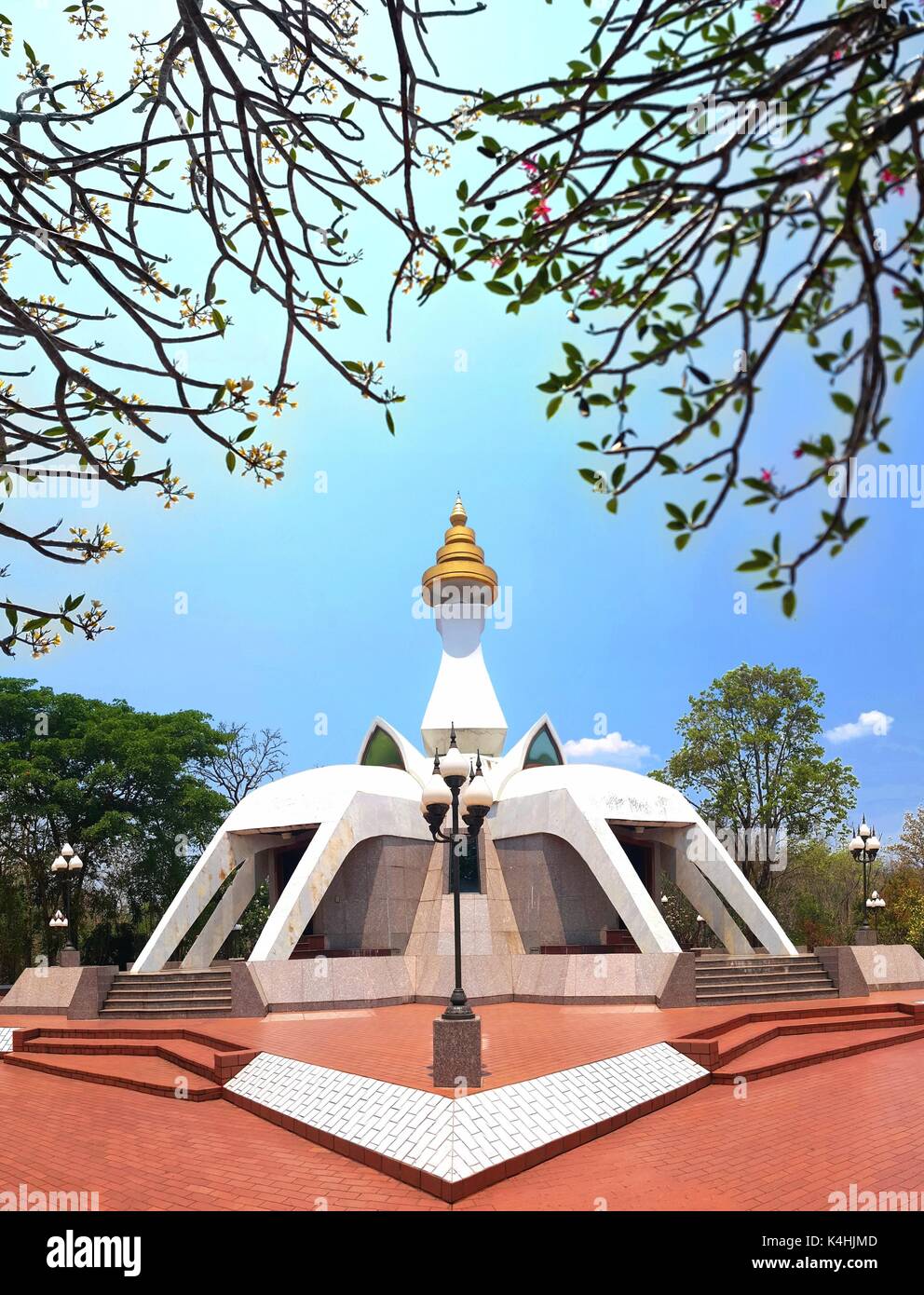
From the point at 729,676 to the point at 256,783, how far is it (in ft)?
53.3

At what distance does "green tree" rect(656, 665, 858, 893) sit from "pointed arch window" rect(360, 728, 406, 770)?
475 inches

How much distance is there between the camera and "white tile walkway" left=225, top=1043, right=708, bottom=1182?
6289 mm

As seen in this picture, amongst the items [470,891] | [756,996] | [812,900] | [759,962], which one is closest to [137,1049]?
[470,891]

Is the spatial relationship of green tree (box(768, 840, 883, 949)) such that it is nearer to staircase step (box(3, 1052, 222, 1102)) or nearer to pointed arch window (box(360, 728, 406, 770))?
pointed arch window (box(360, 728, 406, 770))

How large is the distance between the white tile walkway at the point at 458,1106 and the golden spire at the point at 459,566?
14925 millimetres

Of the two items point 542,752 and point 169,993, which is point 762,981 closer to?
point 542,752

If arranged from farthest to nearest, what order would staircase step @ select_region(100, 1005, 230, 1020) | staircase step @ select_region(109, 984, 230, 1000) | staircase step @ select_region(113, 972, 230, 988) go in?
staircase step @ select_region(113, 972, 230, 988) < staircase step @ select_region(109, 984, 230, 1000) < staircase step @ select_region(100, 1005, 230, 1020)

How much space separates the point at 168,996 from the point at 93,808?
12763 mm

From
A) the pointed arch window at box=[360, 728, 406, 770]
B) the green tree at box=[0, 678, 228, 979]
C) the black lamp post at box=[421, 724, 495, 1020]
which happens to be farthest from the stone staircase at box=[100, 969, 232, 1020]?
the green tree at box=[0, 678, 228, 979]

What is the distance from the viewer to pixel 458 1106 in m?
6.68

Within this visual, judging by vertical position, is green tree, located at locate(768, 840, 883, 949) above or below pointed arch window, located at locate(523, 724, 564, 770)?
below

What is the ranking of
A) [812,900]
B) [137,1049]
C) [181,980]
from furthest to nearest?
1. [812,900]
2. [181,980]
3. [137,1049]
